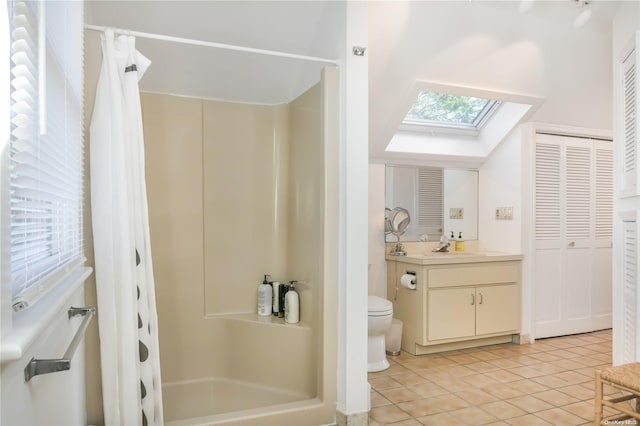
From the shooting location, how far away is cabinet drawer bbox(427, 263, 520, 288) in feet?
11.2

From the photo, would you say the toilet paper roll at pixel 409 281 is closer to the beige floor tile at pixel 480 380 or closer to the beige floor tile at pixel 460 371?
the beige floor tile at pixel 460 371

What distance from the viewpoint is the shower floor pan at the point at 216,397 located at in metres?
2.38

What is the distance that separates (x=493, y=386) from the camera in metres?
2.80

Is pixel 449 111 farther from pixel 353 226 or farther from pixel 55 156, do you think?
pixel 55 156

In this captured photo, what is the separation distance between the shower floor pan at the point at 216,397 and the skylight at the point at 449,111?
250 cm

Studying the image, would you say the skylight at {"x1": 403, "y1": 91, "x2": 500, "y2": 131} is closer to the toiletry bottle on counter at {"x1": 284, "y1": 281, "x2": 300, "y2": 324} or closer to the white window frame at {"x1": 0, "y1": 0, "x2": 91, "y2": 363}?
the toiletry bottle on counter at {"x1": 284, "y1": 281, "x2": 300, "y2": 324}

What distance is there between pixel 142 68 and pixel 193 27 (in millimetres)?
848

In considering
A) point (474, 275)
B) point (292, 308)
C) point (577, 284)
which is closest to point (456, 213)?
point (474, 275)

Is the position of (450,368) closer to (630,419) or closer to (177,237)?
(630,419)

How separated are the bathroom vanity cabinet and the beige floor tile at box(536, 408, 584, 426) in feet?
3.45

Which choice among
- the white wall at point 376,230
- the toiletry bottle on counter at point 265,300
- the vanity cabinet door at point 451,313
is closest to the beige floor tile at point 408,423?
the toiletry bottle on counter at point 265,300

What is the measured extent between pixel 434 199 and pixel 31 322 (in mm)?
3616

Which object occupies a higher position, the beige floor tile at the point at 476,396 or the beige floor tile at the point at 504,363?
the beige floor tile at the point at 476,396

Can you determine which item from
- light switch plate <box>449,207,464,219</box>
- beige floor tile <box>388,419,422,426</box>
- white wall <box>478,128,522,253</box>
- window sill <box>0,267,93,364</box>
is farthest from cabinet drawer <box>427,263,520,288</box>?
window sill <box>0,267,93,364</box>
